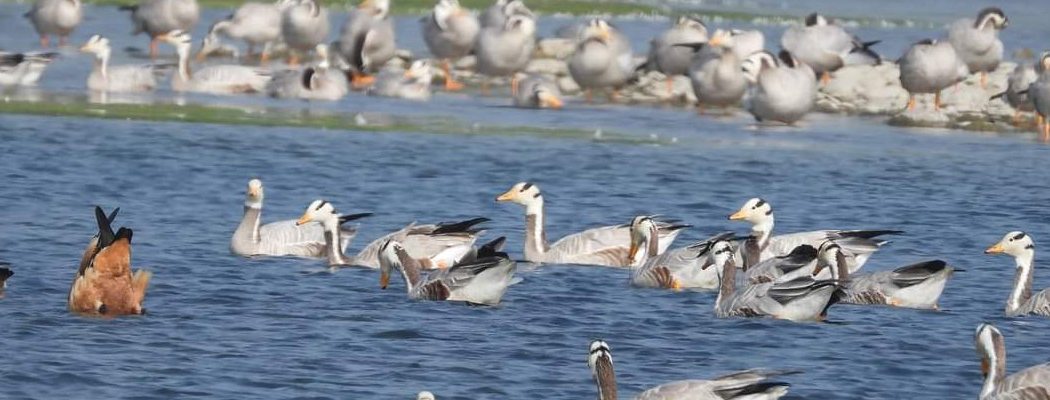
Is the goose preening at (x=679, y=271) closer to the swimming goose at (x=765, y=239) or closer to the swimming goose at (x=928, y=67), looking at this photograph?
the swimming goose at (x=765, y=239)

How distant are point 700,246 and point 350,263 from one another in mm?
3575

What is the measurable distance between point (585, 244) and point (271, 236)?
124 inches

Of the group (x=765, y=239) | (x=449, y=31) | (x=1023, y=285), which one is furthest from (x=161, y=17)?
(x=1023, y=285)

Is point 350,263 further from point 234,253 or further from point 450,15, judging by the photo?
point 450,15

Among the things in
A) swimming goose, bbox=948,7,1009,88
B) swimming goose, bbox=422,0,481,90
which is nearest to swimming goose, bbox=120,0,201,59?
swimming goose, bbox=422,0,481,90

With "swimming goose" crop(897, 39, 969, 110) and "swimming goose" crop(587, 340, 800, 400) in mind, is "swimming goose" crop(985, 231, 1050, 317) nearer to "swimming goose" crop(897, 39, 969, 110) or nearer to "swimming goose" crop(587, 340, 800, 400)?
"swimming goose" crop(587, 340, 800, 400)

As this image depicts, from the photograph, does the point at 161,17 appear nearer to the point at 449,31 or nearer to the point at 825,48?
the point at 449,31

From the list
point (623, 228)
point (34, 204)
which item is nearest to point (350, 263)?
point (623, 228)

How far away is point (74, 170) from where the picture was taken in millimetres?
24875

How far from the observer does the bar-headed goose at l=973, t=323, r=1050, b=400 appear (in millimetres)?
12375

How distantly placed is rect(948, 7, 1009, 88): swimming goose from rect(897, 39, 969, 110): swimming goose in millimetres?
3127

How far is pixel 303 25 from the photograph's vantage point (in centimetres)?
4234

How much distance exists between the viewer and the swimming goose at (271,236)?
771 inches

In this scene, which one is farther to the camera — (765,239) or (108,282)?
(765,239)
